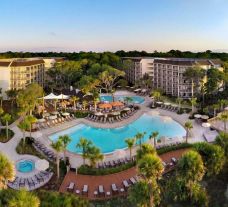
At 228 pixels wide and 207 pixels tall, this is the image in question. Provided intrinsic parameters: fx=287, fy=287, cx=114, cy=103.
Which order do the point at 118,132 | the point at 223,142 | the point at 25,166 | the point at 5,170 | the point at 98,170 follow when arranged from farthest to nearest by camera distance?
the point at 118,132
the point at 25,166
the point at 98,170
the point at 223,142
the point at 5,170

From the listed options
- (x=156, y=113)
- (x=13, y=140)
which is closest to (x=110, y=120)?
(x=156, y=113)

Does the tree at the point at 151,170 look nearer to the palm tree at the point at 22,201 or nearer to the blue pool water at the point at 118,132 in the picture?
the palm tree at the point at 22,201

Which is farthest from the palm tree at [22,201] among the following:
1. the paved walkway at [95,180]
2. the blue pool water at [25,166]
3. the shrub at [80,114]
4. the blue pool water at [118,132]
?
the shrub at [80,114]

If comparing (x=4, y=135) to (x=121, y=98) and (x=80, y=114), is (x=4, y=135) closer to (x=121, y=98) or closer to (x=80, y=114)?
(x=80, y=114)

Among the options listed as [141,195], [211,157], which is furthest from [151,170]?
[211,157]

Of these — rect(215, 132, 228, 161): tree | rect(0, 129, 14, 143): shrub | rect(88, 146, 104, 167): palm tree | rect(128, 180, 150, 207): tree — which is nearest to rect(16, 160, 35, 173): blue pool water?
rect(88, 146, 104, 167): palm tree

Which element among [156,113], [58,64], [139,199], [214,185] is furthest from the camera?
[58,64]

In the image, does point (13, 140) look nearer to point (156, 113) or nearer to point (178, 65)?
point (156, 113)
